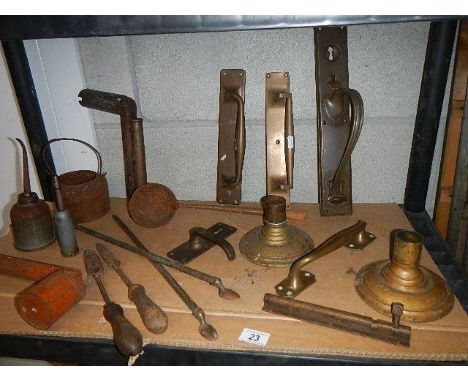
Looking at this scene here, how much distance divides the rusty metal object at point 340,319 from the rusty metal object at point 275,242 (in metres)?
0.15

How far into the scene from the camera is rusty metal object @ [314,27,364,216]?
3.54ft

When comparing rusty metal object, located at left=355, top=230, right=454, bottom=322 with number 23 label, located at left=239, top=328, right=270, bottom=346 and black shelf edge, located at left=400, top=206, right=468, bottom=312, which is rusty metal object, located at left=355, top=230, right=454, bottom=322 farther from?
number 23 label, located at left=239, top=328, right=270, bottom=346

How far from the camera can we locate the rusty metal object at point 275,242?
94 cm

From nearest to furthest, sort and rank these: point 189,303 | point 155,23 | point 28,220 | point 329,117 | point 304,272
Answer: point 155,23 → point 189,303 → point 304,272 → point 28,220 → point 329,117

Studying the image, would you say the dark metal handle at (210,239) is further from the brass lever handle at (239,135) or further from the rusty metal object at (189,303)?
the brass lever handle at (239,135)

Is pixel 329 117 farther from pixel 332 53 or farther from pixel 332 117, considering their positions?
pixel 332 53

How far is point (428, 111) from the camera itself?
109cm

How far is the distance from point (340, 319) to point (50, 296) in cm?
57

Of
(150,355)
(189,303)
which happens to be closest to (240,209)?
(189,303)

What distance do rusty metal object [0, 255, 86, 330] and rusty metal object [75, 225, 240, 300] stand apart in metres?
0.17

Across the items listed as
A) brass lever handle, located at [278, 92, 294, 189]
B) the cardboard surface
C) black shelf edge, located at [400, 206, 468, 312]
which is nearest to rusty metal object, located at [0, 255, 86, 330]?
the cardboard surface

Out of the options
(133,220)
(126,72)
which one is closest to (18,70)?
(126,72)

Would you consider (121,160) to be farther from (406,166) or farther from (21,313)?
(406,166)

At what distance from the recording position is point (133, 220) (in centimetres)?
118
